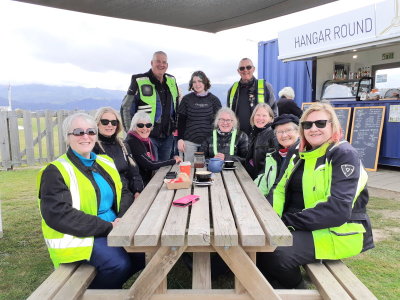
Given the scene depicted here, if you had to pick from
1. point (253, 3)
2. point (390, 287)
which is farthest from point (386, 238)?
point (253, 3)

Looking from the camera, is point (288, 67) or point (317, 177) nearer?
point (317, 177)

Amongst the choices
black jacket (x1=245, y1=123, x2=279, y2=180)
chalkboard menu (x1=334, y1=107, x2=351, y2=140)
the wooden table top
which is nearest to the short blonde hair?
the wooden table top

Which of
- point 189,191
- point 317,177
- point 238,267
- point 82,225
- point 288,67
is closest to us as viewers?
point 238,267

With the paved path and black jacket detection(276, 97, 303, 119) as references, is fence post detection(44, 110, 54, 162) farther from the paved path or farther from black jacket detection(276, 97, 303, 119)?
the paved path

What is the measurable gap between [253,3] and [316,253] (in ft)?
7.27

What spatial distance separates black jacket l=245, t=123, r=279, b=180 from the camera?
10.1 feet

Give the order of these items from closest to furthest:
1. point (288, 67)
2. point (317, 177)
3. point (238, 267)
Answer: point (238, 267), point (317, 177), point (288, 67)

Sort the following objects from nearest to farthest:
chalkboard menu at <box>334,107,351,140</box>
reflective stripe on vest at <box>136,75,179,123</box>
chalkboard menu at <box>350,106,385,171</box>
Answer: reflective stripe on vest at <box>136,75,179,123</box>
chalkboard menu at <box>350,106,385,171</box>
chalkboard menu at <box>334,107,351,140</box>

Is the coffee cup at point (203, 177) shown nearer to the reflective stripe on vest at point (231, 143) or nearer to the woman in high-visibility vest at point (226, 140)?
the woman in high-visibility vest at point (226, 140)

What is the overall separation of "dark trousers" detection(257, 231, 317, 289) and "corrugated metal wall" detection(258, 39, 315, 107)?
6.50 m

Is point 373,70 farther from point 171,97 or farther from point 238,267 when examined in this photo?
point 238,267

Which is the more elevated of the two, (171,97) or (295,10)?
(295,10)

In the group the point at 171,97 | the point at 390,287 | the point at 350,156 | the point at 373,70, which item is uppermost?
the point at 373,70

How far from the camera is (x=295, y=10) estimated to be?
3.20 m
